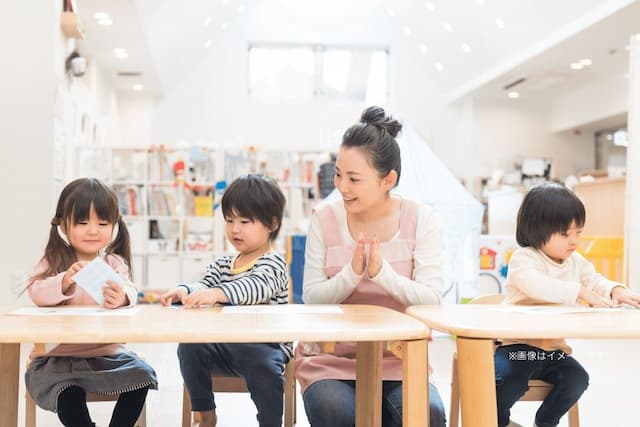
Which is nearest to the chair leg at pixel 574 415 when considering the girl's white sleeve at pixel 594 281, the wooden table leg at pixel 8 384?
the girl's white sleeve at pixel 594 281

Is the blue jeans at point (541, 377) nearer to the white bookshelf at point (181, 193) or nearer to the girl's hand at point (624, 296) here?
the girl's hand at point (624, 296)

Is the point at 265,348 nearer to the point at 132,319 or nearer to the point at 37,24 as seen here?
the point at 132,319

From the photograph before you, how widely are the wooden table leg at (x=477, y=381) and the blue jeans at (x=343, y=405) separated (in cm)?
20

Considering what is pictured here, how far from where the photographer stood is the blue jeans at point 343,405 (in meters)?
1.58

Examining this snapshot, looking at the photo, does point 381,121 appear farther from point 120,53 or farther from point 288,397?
point 120,53

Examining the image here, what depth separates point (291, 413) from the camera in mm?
2129

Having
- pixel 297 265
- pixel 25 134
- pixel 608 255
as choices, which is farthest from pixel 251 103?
pixel 25 134

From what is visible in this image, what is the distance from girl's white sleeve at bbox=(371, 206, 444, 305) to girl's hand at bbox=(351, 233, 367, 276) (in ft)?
0.13

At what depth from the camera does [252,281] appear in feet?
5.99

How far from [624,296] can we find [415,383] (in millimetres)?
844

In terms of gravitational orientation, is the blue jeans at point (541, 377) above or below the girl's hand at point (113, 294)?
below

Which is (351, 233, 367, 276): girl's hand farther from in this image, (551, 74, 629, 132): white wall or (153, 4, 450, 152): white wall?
(153, 4, 450, 152): white wall

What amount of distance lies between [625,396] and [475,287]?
168 cm

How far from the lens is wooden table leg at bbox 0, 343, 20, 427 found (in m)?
1.61
